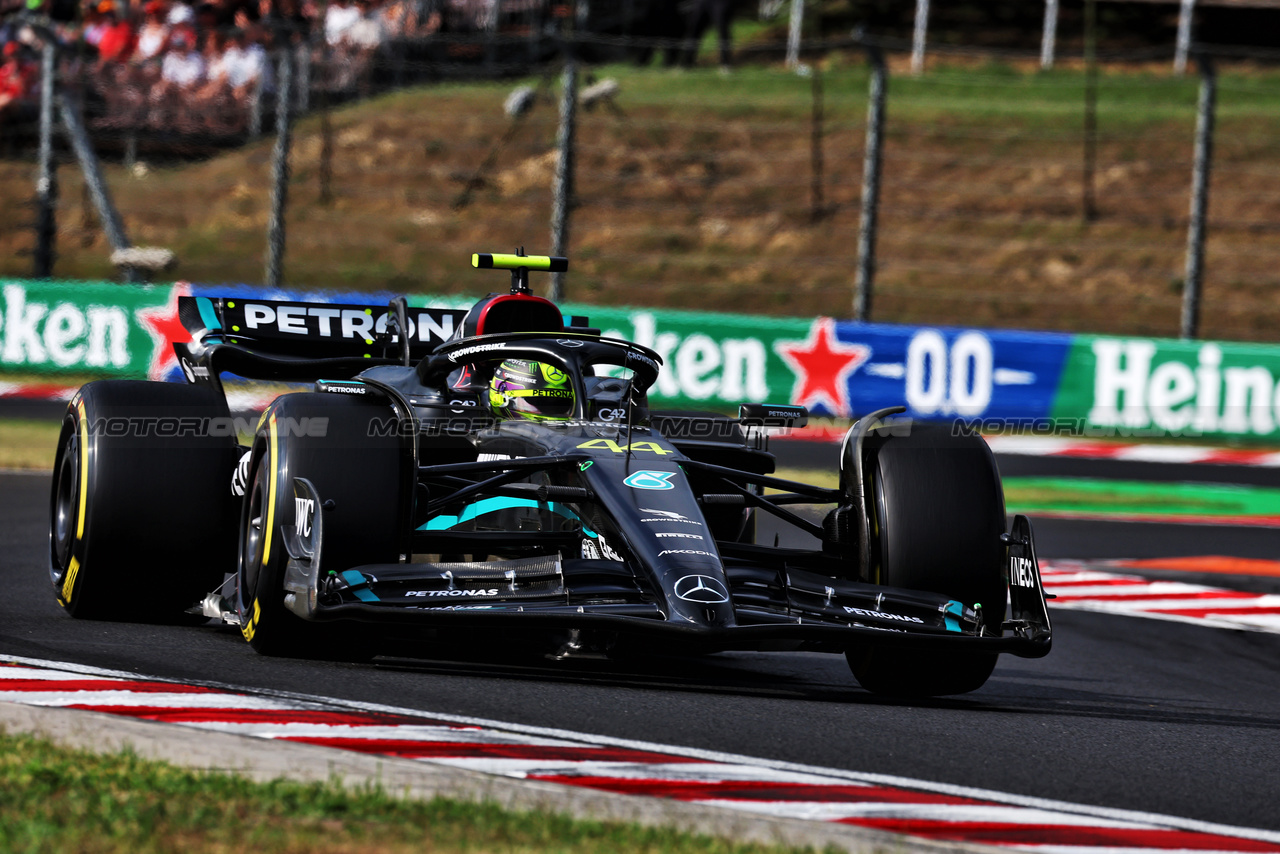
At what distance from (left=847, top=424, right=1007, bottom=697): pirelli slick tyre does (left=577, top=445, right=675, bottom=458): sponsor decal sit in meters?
0.79

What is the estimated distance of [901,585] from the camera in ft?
19.8

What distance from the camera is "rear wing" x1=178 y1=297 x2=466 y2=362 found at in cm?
811

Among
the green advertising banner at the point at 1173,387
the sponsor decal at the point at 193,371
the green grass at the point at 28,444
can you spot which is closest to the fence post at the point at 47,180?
the green grass at the point at 28,444

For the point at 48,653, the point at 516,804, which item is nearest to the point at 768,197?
the point at 48,653

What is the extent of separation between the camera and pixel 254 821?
3627 millimetres

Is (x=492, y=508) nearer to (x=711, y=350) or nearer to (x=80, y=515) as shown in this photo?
(x=80, y=515)

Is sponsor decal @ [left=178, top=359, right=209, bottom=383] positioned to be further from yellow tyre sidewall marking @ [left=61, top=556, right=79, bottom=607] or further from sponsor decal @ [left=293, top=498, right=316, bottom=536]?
sponsor decal @ [left=293, top=498, right=316, bottom=536]

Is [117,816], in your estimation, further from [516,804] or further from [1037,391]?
[1037,391]

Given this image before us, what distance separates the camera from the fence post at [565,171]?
15.3 meters

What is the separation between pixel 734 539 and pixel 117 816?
393 cm

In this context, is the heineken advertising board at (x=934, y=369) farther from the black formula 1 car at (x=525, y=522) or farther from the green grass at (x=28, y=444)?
the black formula 1 car at (x=525, y=522)

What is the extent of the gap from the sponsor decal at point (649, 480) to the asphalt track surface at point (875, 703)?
663 mm

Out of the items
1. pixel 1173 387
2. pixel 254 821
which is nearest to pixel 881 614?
pixel 254 821

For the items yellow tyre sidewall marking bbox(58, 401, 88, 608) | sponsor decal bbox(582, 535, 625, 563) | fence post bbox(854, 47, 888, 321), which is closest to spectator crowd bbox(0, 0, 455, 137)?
fence post bbox(854, 47, 888, 321)
